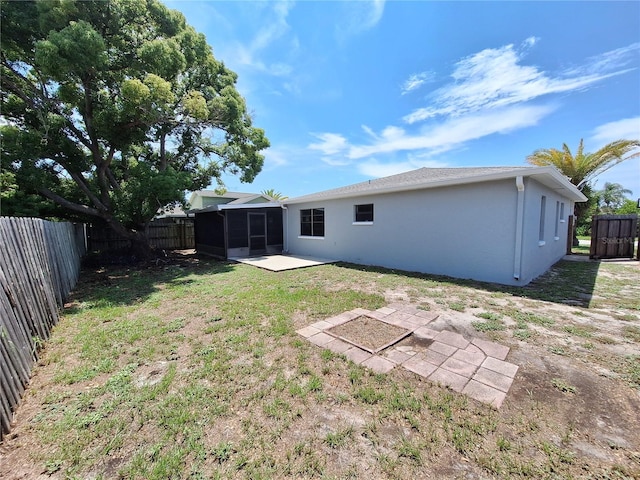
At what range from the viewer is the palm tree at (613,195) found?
23.8 m

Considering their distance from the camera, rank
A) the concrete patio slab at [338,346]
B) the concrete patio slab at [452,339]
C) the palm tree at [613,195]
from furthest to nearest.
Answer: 1. the palm tree at [613,195]
2. the concrete patio slab at [452,339]
3. the concrete patio slab at [338,346]

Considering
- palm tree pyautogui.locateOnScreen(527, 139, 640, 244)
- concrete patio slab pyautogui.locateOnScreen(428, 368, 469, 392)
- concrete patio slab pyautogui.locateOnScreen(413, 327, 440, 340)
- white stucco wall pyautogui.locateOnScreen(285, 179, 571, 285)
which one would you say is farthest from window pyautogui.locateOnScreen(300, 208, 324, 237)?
palm tree pyautogui.locateOnScreen(527, 139, 640, 244)

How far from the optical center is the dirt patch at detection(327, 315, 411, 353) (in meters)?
3.39

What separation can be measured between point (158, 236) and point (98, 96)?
798 centimetres

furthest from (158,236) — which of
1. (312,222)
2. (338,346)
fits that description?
(338,346)

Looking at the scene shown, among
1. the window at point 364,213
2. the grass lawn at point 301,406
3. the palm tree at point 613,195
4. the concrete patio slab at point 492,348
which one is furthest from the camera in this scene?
the palm tree at point 613,195

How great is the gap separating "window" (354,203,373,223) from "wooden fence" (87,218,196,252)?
394 inches

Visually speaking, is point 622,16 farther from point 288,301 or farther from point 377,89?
point 288,301

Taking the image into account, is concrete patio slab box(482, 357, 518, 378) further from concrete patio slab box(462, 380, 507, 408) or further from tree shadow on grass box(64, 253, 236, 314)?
tree shadow on grass box(64, 253, 236, 314)

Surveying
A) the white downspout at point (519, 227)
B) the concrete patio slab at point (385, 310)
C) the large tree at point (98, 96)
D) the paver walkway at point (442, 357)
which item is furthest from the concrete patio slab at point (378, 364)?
the large tree at point (98, 96)

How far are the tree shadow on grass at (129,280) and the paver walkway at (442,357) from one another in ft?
15.1

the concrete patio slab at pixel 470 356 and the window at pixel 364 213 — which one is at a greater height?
the window at pixel 364 213

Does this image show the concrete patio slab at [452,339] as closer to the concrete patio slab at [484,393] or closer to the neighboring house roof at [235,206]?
the concrete patio slab at [484,393]

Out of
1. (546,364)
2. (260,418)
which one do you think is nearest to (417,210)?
(546,364)
